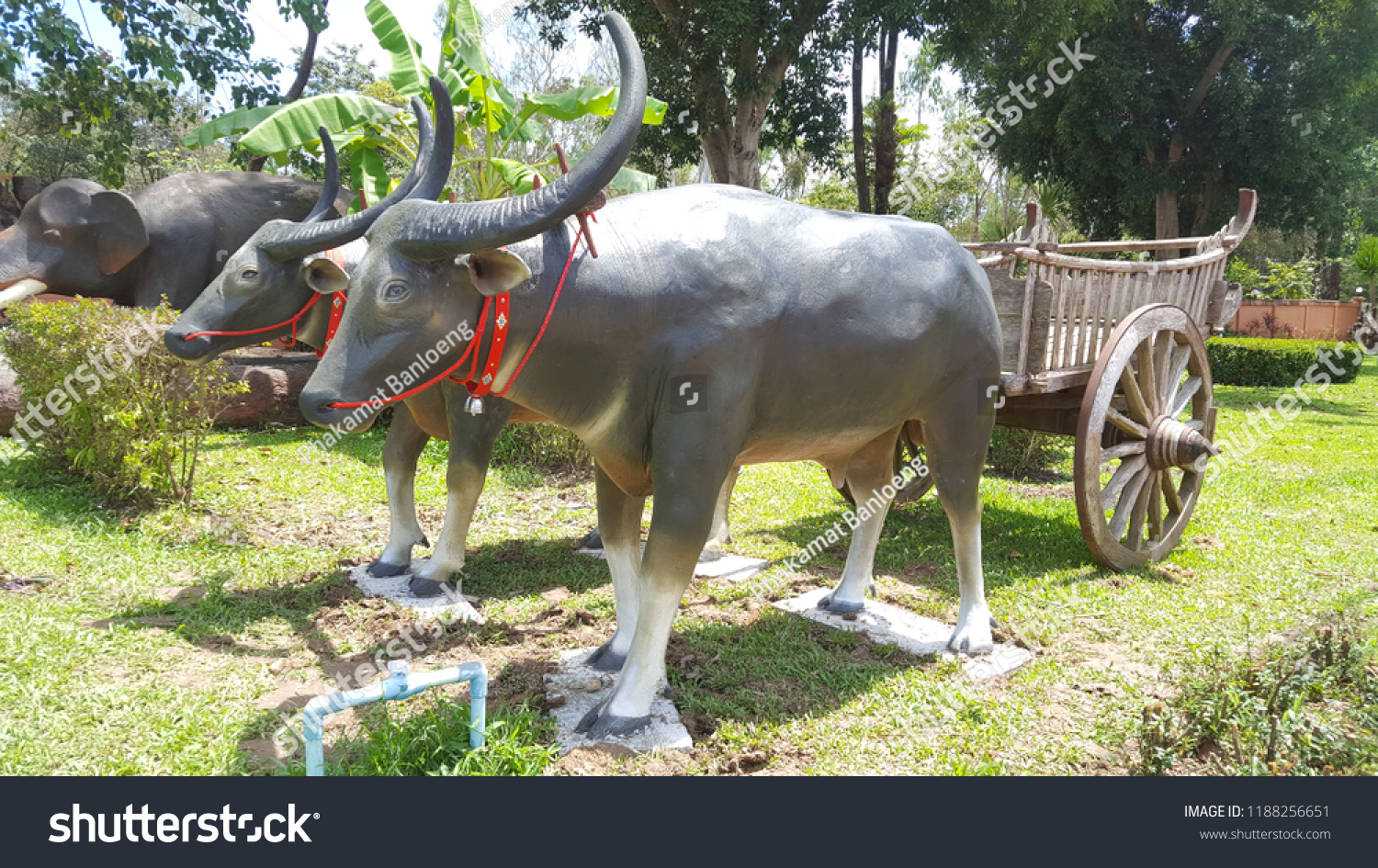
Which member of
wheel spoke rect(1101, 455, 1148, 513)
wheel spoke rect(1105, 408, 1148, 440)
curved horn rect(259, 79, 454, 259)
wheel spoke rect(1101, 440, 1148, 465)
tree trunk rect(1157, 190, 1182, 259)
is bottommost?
wheel spoke rect(1101, 455, 1148, 513)

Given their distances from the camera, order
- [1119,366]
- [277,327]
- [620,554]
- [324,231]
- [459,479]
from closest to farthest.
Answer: [620,554] → [324,231] → [277,327] → [459,479] → [1119,366]

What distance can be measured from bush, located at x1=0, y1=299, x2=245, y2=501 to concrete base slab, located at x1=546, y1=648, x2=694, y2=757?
3.40 m

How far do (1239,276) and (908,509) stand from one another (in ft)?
80.0

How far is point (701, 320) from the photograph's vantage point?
2795 millimetres

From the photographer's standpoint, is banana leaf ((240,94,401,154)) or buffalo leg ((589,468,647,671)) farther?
banana leaf ((240,94,401,154))

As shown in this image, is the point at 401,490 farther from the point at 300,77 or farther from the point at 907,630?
the point at 300,77

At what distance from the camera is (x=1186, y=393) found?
555 centimetres

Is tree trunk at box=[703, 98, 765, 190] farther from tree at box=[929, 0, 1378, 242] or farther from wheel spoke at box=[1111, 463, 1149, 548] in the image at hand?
wheel spoke at box=[1111, 463, 1149, 548]

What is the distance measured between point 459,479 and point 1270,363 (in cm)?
1681

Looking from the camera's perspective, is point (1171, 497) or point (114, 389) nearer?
point (114, 389)

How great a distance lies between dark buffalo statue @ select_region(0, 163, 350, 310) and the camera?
7184 millimetres

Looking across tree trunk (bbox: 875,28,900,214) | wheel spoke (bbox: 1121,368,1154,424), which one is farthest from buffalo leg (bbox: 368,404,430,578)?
tree trunk (bbox: 875,28,900,214)

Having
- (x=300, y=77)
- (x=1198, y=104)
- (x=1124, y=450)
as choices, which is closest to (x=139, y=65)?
(x=300, y=77)

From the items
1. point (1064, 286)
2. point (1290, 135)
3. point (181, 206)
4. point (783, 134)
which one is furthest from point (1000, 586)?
point (1290, 135)
